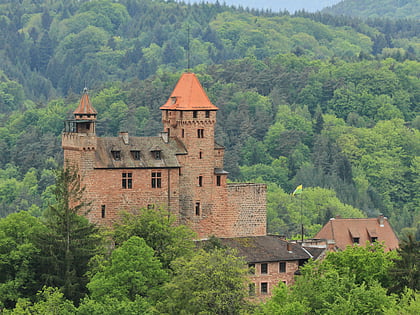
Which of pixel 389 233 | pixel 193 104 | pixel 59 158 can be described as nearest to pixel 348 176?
pixel 59 158

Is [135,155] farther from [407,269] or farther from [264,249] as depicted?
[407,269]

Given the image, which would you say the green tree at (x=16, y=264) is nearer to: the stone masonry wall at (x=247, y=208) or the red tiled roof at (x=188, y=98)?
the red tiled roof at (x=188, y=98)

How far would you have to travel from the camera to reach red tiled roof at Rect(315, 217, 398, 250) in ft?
350

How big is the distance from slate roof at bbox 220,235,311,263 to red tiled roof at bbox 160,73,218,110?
1005 cm

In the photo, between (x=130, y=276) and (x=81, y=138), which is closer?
(x=130, y=276)

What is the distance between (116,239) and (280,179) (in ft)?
368

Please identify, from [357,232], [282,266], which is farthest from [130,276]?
[357,232]

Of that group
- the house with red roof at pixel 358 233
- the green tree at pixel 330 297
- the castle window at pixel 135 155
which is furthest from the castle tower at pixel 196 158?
the house with red roof at pixel 358 233

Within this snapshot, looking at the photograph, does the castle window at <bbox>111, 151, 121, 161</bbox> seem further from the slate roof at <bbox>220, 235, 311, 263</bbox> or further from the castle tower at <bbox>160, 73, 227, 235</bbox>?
the slate roof at <bbox>220, 235, 311, 263</bbox>

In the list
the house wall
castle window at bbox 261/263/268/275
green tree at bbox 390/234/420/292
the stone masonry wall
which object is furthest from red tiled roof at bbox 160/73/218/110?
green tree at bbox 390/234/420/292

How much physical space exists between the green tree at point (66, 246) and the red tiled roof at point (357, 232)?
26404 millimetres

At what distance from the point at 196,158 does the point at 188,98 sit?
4.80 meters

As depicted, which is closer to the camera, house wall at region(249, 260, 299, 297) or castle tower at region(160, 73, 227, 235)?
house wall at region(249, 260, 299, 297)

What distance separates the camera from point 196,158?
9512 centimetres
